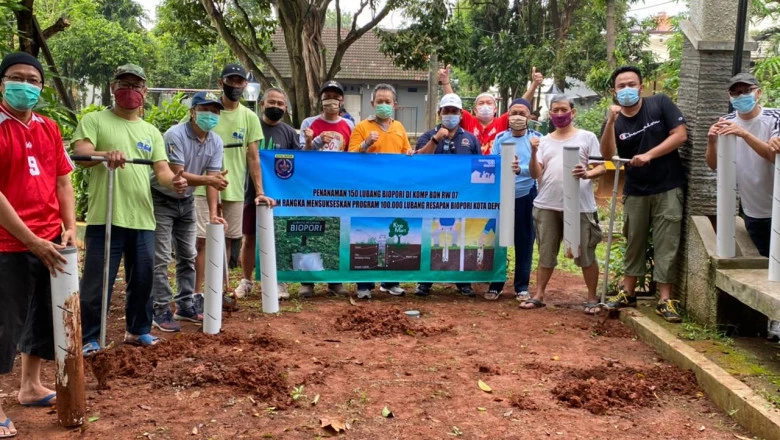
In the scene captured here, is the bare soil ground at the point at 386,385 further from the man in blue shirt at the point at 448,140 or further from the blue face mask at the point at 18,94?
the blue face mask at the point at 18,94

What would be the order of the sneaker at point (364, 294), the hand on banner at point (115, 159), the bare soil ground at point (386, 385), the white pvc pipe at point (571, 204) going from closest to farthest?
the bare soil ground at point (386, 385) → the hand on banner at point (115, 159) → the white pvc pipe at point (571, 204) → the sneaker at point (364, 294)

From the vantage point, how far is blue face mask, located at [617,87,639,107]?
647 cm

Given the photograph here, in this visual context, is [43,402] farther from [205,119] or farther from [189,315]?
[205,119]

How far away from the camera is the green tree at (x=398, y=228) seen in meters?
8.05

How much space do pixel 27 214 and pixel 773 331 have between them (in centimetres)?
498

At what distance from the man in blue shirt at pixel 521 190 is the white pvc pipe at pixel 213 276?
9.50 feet

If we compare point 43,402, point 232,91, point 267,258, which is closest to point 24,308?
point 43,402

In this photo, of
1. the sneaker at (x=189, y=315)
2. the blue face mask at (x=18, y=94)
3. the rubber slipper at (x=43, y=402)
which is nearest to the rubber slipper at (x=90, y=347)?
the rubber slipper at (x=43, y=402)

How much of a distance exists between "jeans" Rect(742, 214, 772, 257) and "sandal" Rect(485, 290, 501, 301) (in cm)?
262

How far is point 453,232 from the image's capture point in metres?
8.15

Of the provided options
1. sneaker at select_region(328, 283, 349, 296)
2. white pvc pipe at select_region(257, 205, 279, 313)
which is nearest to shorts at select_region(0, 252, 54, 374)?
white pvc pipe at select_region(257, 205, 279, 313)

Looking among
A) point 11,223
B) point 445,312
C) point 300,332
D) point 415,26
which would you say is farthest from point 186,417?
point 415,26

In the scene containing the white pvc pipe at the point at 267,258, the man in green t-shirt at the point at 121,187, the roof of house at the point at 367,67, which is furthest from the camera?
the roof of house at the point at 367,67

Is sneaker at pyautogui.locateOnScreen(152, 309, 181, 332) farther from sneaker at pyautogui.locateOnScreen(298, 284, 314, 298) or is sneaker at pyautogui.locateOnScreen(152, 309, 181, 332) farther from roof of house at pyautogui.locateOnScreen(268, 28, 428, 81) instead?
roof of house at pyautogui.locateOnScreen(268, 28, 428, 81)
